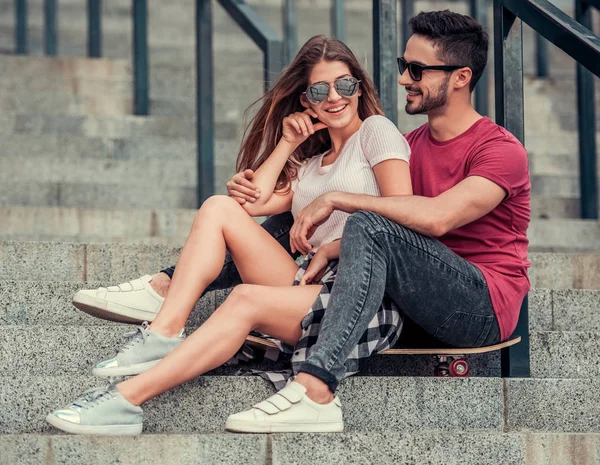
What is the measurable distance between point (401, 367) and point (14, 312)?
1212 millimetres

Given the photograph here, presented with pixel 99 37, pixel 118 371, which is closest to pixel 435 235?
pixel 118 371

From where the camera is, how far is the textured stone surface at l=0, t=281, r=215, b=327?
3.80m

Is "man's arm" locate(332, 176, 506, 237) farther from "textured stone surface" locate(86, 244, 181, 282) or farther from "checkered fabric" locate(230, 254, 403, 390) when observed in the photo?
"textured stone surface" locate(86, 244, 181, 282)

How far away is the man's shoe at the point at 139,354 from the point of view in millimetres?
3193

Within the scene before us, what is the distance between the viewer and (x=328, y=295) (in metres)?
3.36

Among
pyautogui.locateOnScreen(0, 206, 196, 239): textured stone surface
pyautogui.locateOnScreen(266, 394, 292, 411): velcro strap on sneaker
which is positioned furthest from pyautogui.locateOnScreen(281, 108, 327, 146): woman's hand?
pyautogui.locateOnScreen(0, 206, 196, 239): textured stone surface

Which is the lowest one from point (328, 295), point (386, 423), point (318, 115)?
point (386, 423)

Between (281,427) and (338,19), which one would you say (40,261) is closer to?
(281,427)

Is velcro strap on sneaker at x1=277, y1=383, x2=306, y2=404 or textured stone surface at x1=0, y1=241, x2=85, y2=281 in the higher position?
textured stone surface at x1=0, y1=241, x2=85, y2=281

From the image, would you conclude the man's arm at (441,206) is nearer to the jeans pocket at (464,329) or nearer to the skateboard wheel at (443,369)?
the jeans pocket at (464,329)

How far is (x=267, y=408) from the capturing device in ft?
9.92

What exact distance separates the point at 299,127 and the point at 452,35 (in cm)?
56

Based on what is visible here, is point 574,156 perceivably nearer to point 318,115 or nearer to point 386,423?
point 318,115

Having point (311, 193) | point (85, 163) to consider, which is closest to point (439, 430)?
point (311, 193)
